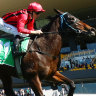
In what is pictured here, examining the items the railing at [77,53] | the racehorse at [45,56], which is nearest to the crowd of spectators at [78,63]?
the railing at [77,53]

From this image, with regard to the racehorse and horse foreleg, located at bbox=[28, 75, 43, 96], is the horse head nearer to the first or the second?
the racehorse

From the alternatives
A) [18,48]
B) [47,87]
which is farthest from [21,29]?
[47,87]

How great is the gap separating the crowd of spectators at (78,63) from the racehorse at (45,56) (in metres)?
12.9

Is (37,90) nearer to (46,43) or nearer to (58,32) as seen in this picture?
(46,43)

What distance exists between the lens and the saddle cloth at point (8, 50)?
4070mm

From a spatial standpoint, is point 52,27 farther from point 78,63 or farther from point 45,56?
point 78,63

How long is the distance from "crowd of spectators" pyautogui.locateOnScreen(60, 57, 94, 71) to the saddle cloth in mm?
13401

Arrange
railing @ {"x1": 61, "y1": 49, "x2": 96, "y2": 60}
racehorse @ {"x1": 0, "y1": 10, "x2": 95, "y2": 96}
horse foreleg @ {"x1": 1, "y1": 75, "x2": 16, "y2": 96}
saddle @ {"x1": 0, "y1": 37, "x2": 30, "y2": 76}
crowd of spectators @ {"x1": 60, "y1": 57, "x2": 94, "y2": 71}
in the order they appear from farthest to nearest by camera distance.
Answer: railing @ {"x1": 61, "y1": 49, "x2": 96, "y2": 60}, crowd of spectators @ {"x1": 60, "y1": 57, "x2": 94, "y2": 71}, horse foreleg @ {"x1": 1, "y1": 75, "x2": 16, "y2": 96}, saddle @ {"x1": 0, "y1": 37, "x2": 30, "y2": 76}, racehorse @ {"x1": 0, "y1": 10, "x2": 95, "y2": 96}

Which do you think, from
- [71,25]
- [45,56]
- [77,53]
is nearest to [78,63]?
[77,53]

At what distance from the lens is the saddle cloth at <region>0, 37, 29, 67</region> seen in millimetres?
4070

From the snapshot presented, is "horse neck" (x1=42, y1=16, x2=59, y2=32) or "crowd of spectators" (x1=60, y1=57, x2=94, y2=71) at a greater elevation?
"horse neck" (x1=42, y1=16, x2=59, y2=32)

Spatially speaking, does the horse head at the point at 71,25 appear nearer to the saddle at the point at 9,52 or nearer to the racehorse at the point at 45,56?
the racehorse at the point at 45,56

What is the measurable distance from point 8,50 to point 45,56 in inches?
31.5

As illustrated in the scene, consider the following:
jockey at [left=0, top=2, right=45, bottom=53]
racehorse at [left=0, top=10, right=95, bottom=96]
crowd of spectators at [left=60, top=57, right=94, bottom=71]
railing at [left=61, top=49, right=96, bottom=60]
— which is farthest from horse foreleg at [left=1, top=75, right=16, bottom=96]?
railing at [left=61, top=49, right=96, bottom=60]
